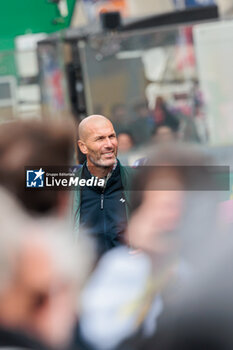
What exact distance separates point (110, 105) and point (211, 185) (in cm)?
428

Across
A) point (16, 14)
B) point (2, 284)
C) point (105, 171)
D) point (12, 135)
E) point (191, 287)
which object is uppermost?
point (16, 14)

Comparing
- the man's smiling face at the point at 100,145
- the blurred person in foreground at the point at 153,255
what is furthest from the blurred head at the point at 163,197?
the man's smiling face at the point at 100,145

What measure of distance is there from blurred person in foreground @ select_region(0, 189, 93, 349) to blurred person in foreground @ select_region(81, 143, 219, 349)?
10 centimetres

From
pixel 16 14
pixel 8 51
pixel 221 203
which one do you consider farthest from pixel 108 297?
pixel 8 51

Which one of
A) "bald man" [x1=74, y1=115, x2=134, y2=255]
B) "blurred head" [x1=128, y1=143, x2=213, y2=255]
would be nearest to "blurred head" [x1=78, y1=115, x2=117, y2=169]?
"bald man" [x1=74, y1=115, x2=134, y2=255]

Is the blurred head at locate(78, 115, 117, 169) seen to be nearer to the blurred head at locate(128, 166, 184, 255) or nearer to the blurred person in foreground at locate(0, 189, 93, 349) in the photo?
the blurred head at locate(128, 166, 184, 255)

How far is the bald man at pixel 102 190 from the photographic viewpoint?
2209 millimetres

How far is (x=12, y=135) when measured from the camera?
2.11 metres

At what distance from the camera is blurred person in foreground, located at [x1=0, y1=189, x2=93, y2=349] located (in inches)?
75.2

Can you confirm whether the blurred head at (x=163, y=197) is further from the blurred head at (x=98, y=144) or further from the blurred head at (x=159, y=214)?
the blurred head at (x=98, y=144)

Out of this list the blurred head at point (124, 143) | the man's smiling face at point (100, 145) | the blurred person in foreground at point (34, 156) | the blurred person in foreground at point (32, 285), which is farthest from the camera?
the blurred head at point (124, 143)

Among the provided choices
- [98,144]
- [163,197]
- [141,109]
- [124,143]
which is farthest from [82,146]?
[141,109]

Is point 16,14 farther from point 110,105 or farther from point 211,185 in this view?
point 211,185

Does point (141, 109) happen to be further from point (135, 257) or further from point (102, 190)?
point (135, 257)
